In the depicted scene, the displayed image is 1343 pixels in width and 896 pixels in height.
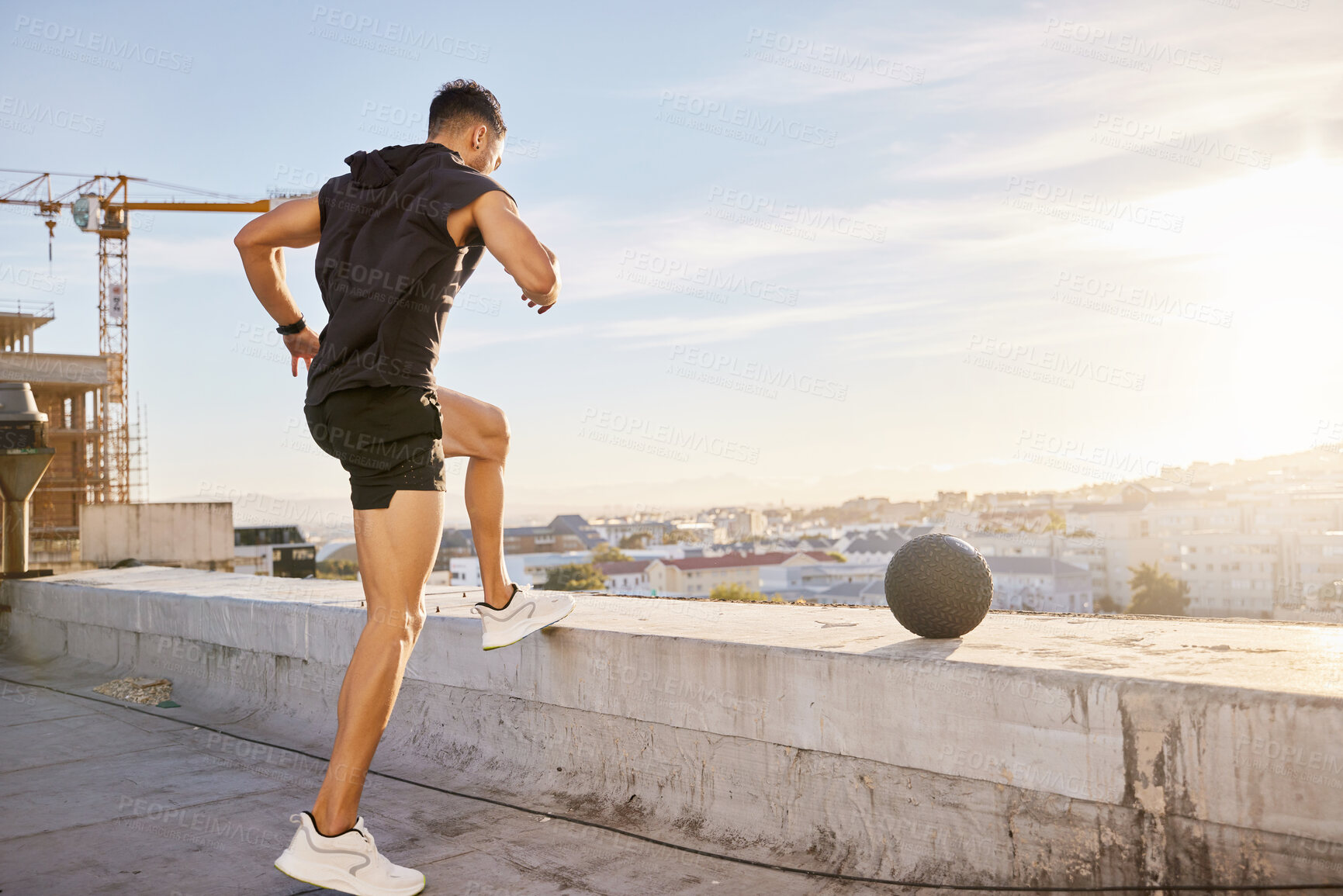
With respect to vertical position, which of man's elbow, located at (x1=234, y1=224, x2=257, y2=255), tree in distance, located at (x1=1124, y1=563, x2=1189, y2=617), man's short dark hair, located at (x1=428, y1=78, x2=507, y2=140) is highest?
man's short dark hair, located at (x1=428, y1=78, x2=507, y2=140)

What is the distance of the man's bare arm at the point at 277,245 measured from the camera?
2633mm

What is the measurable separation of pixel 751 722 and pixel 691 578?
87537 millimetres

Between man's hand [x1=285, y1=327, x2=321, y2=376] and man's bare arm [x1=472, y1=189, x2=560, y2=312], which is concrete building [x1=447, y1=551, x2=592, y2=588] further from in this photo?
man's bare arm [x1=472, y1=189, x2=560, y2=312]

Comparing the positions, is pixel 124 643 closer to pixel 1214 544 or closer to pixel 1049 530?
pixel 1214 544

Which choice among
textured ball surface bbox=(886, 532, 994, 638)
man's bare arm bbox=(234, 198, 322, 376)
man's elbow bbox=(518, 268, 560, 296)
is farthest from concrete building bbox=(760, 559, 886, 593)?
man's elbow bbox=(518, 268, 560, 296)

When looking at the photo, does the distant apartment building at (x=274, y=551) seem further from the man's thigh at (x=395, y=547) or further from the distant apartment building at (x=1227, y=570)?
the distant apartment building at (x=1227, y=570)

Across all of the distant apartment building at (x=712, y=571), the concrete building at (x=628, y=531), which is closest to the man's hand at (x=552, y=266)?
the distant apartment building at (x=712, y=571)

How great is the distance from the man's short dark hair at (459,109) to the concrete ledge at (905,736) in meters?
1.70

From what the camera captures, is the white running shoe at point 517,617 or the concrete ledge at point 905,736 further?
the white running shoe at point 517,617

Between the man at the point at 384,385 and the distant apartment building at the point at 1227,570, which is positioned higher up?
the man at the point at 384,385

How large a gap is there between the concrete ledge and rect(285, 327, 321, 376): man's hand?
1285 millimetres

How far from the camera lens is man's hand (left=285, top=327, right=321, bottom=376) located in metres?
2.98

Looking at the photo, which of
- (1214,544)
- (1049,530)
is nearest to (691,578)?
(1214,544)

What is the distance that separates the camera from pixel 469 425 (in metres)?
3.10
